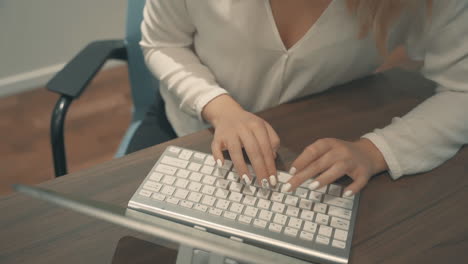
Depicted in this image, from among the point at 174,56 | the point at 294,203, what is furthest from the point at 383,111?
the point at 174,56

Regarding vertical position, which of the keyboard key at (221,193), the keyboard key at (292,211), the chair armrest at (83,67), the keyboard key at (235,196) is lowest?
the keyboard key at (292,211)

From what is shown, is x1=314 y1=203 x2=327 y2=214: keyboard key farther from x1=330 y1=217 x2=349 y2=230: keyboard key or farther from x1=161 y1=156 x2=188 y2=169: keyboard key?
x1=161 y1=156 x2=188 y2=169: keyboard key

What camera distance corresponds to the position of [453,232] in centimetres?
53

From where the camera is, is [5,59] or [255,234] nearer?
[255,234]

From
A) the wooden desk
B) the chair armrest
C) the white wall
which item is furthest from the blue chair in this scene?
the white wall

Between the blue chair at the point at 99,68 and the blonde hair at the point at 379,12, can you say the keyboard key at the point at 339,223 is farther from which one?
the blue chair at the point at 99,68

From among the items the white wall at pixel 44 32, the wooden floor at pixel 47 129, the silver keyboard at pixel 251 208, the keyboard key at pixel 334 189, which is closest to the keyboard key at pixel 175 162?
the silver keyboard at pixel 251 208

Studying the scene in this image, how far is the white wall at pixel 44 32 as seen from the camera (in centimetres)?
173

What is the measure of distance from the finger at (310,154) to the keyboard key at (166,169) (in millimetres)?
164

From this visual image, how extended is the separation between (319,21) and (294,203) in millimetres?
335

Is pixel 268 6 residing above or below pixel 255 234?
above

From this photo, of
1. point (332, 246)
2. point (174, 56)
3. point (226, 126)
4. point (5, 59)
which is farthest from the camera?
point (5, 59)

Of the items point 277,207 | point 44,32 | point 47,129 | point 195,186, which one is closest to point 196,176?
point 195,186

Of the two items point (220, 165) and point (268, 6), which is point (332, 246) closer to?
point (220, 165)
